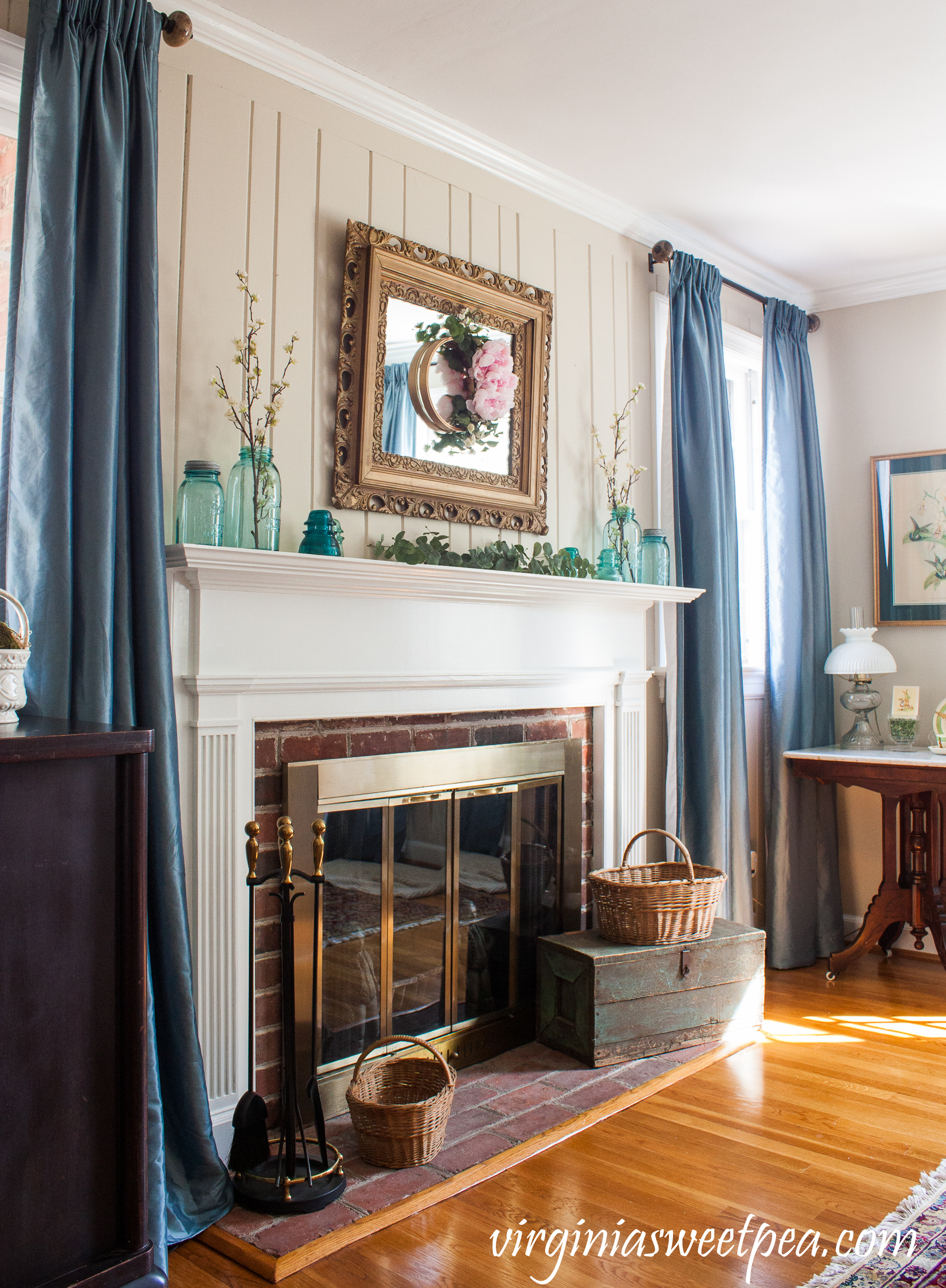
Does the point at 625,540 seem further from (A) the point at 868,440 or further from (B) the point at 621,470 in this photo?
(A) the point at 868,440

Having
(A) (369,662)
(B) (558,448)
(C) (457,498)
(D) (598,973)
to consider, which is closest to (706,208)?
(B) (558,448)

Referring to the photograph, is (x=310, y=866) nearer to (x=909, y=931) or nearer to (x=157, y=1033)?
(x=157, y=1033)

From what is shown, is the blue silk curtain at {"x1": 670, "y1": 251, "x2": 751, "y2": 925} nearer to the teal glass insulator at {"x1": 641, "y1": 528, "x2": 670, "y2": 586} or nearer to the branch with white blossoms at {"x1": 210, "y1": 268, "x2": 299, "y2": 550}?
the teal glass insulator at {"x1": 641, "y1": 528, "x2": 670, "y2": 586}

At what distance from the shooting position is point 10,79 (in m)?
2.02

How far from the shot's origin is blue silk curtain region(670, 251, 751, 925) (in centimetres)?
352

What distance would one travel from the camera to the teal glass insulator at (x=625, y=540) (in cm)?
330

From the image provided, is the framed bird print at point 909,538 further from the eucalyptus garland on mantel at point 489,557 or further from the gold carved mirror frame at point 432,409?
the gold carved mirror frame at point 432,409

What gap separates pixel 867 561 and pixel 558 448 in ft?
5.77

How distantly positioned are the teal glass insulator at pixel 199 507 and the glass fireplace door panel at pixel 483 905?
105cm

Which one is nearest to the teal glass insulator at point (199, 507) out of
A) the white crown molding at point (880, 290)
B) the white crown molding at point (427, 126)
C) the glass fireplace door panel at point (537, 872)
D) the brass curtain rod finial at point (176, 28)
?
the brass curtain rod finial at point (176, 28)

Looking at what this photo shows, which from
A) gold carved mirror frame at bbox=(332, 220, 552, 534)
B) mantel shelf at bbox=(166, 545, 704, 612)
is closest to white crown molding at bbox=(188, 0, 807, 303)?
gold carved mirror frame at bbox=(332, 220, 552, 534)

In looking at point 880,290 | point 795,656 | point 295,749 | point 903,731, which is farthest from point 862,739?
point 295,749

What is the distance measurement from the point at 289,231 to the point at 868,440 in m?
2.75

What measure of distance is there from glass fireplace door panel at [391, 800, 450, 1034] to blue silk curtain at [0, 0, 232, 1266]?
72 cm
